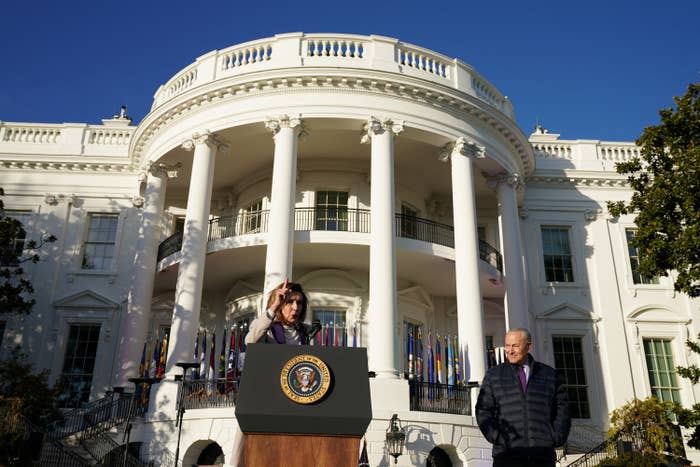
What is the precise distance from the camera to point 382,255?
16578mm

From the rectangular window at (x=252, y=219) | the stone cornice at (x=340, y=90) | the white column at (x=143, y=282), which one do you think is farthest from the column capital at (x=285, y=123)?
the white column at (x=143, y=282)

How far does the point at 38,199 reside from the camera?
22.9 metres

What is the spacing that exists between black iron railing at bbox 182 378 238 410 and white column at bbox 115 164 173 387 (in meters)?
3.64

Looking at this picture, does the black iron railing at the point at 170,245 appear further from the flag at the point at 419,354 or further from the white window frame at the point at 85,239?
the flag at the point at 419,354

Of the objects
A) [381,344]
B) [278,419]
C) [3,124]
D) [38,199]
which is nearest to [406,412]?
[381,344]

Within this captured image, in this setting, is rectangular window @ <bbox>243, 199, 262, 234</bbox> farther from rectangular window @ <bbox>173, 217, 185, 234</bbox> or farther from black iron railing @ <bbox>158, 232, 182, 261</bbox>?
rectangular window @ <bbox>173, 217, 185, 234</bbox>

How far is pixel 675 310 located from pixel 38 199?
75.9 feet

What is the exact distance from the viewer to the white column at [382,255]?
15609 millimetres

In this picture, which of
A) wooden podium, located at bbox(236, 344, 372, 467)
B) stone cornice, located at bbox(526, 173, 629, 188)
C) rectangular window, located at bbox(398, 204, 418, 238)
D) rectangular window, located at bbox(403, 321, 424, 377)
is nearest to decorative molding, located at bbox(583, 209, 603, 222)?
stone cornice, located at bbox(526, 173, 629, 188)

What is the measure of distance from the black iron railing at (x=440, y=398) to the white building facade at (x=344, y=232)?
305mm

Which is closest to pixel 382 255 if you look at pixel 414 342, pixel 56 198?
pixel 414 342

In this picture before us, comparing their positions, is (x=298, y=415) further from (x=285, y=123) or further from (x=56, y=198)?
(x=56, y=198)

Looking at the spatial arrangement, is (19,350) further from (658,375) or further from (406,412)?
(658,375)

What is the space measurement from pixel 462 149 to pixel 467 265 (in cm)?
362
